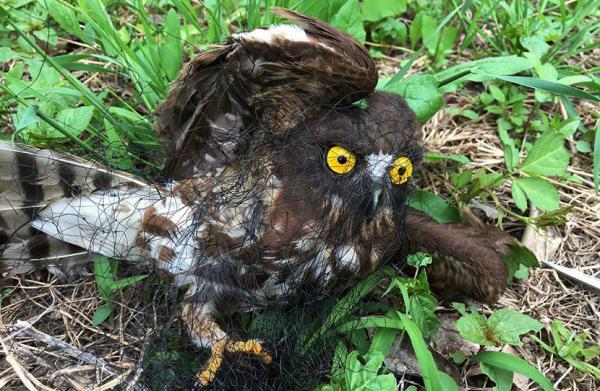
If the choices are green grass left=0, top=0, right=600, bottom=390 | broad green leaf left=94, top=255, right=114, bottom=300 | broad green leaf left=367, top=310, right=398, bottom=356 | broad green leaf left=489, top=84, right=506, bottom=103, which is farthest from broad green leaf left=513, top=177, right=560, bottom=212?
broad green leaf left=94, top=255, right=114, bottom=300

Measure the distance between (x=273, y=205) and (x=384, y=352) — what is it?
0.59 m

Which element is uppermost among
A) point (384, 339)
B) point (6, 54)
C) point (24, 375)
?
point (6, 54)

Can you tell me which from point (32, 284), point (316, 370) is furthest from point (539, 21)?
point (32, 284)

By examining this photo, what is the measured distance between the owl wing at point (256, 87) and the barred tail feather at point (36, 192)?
274mm

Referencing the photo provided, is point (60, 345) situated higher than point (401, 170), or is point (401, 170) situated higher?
point (401, 170)

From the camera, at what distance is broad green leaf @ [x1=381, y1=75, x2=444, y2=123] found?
2111mm

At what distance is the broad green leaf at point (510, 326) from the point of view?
6.06 ft

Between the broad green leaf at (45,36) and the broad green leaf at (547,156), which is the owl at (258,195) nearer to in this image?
the broad green leaf at (547,156)

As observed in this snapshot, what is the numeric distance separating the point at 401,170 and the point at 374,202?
12 cm

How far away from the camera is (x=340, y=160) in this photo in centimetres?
171

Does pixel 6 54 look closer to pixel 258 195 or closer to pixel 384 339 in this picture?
pixel 258 195

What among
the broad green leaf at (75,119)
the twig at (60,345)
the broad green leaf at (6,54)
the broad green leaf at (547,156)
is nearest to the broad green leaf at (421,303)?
the broad green leaf at (547,156)

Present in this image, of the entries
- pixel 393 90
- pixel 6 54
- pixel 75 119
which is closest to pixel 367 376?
pixel 393 90

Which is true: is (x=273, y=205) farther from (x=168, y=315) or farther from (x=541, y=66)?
(x=541, y=66)
